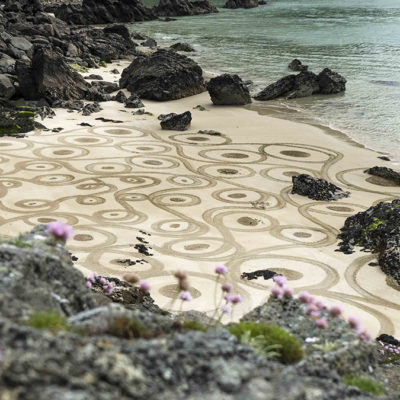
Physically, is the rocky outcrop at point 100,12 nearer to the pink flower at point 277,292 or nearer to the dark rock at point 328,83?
the dark rock at point 328,83

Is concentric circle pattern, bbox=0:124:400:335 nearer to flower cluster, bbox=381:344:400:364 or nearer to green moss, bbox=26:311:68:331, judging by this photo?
flower cluster, bbox=381:344:400:364

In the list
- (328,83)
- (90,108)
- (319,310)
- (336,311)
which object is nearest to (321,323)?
(336,311)

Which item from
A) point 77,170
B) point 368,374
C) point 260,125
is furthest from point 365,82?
point 368,374

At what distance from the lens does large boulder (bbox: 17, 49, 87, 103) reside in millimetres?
26906

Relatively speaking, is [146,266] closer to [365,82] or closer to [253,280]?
[253,280]

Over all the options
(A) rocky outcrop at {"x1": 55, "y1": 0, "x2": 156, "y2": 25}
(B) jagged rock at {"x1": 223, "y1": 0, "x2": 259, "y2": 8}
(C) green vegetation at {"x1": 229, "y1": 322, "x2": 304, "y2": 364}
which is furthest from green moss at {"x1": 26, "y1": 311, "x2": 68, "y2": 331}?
(B) jagged rock at {"x1": 223, "y1": 0, "x2": 259, "y2": 8}

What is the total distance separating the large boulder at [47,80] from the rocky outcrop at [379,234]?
15924 mm

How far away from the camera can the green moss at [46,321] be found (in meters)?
3.88

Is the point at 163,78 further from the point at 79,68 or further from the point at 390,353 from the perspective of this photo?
the point at 390,353

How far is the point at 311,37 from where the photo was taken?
6819 centimetres

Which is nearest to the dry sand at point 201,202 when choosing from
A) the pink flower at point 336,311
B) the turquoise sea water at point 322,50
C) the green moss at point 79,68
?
the turquoise sea water at point 322,50

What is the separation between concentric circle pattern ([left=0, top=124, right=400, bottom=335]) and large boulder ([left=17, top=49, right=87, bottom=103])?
14.6 feet

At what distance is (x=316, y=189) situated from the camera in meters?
16.9

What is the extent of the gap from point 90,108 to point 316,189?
473 inches
